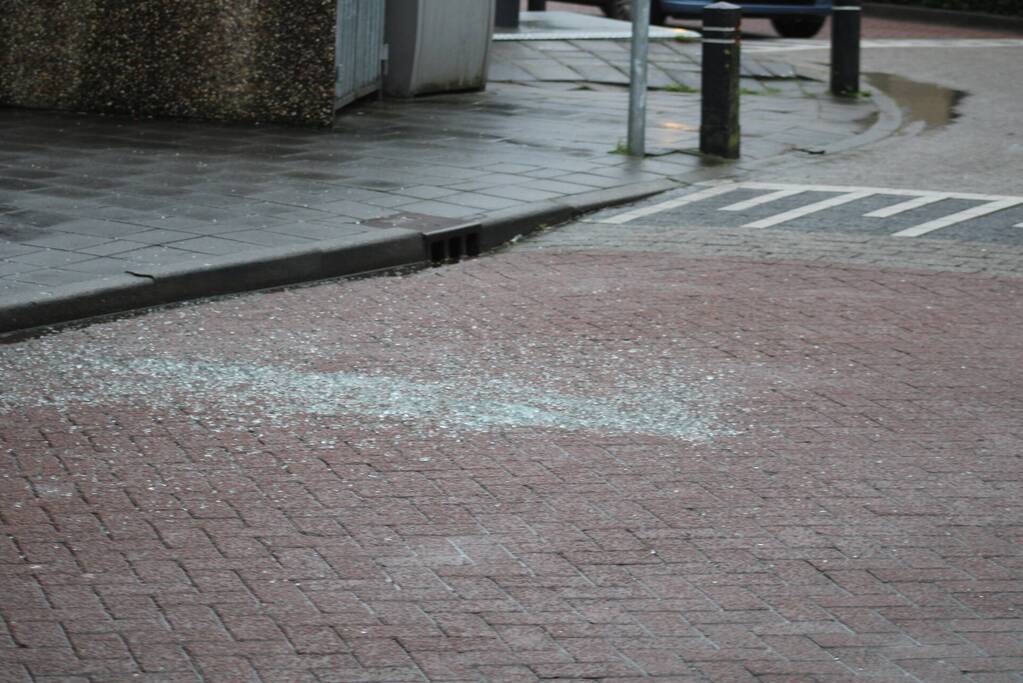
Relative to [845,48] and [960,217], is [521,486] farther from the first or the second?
[845,48]

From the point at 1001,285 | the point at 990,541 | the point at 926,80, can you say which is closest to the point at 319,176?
the point at 1001,285

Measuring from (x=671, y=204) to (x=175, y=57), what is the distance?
4373 millimetres

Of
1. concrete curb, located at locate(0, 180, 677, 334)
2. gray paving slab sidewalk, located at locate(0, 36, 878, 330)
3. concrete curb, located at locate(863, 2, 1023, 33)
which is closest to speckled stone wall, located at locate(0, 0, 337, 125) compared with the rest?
gray paving slab sidewalk, located at locate(0, 36, 878, 330)

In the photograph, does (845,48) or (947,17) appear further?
(947,17)

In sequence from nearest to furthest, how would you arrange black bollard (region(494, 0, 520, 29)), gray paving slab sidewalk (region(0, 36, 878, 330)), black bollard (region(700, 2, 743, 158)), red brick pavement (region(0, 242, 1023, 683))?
1. red brick pavement (region(0, 242, 1023, 683))
2. gray paving slab sidewalk (region(0, 36, 878, 330))
3. black bollard (region(700, 2, 743, 158))
4. black bollard (region(494, 0, 520, 29))

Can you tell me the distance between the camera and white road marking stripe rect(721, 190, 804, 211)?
961 centimetres

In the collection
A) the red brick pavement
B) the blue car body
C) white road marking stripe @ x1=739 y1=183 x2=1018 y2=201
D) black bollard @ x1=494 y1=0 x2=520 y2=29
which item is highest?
the blue car body

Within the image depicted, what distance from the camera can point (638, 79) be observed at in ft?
36.0

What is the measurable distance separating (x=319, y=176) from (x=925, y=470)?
18.1ft

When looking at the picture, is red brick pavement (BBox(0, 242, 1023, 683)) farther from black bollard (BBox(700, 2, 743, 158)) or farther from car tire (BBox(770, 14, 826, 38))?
car tire (BBox(770, 14, 826, 38))

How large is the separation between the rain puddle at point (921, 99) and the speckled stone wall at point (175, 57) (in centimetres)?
533

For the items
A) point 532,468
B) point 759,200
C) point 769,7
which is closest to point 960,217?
point 759,200

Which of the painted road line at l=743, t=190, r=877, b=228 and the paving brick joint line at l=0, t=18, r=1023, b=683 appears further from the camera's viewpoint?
the painted road line at l=743, t=190, r=877, b=228

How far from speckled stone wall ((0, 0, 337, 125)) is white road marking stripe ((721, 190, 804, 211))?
3483mm
